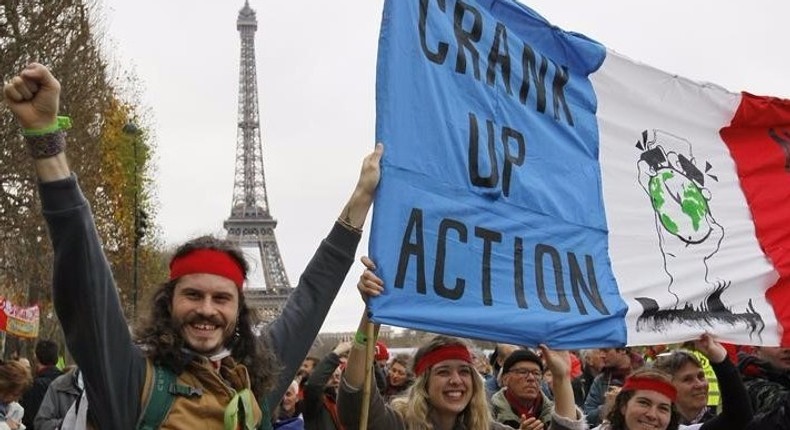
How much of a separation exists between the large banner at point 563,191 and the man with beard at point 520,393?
1.35 meters

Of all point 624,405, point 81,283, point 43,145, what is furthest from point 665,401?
point 43,145

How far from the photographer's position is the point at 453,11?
4.79m

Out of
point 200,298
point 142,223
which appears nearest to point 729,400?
point 200,298

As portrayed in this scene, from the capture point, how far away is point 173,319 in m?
3.52

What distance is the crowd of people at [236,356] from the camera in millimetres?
3113

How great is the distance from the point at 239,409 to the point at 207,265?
1.47 ft

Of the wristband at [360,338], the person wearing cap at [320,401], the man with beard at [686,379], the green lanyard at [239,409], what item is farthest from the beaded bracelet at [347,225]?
the person wearing cap at [320,401]

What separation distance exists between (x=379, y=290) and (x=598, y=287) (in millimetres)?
1501

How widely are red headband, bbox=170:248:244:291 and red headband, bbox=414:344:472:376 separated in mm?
1851

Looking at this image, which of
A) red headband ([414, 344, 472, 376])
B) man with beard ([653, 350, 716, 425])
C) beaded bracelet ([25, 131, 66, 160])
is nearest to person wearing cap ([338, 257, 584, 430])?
red headband ([414, 344, 472, 376])

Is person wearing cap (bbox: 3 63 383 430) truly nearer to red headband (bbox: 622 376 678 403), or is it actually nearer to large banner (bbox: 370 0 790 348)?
large banner (bbox: 370 0 790 348)

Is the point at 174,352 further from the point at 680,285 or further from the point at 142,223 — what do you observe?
the point at 142,223

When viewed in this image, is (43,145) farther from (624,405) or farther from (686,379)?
(686,379)

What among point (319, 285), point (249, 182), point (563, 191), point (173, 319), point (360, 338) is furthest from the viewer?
point (249, 182)
